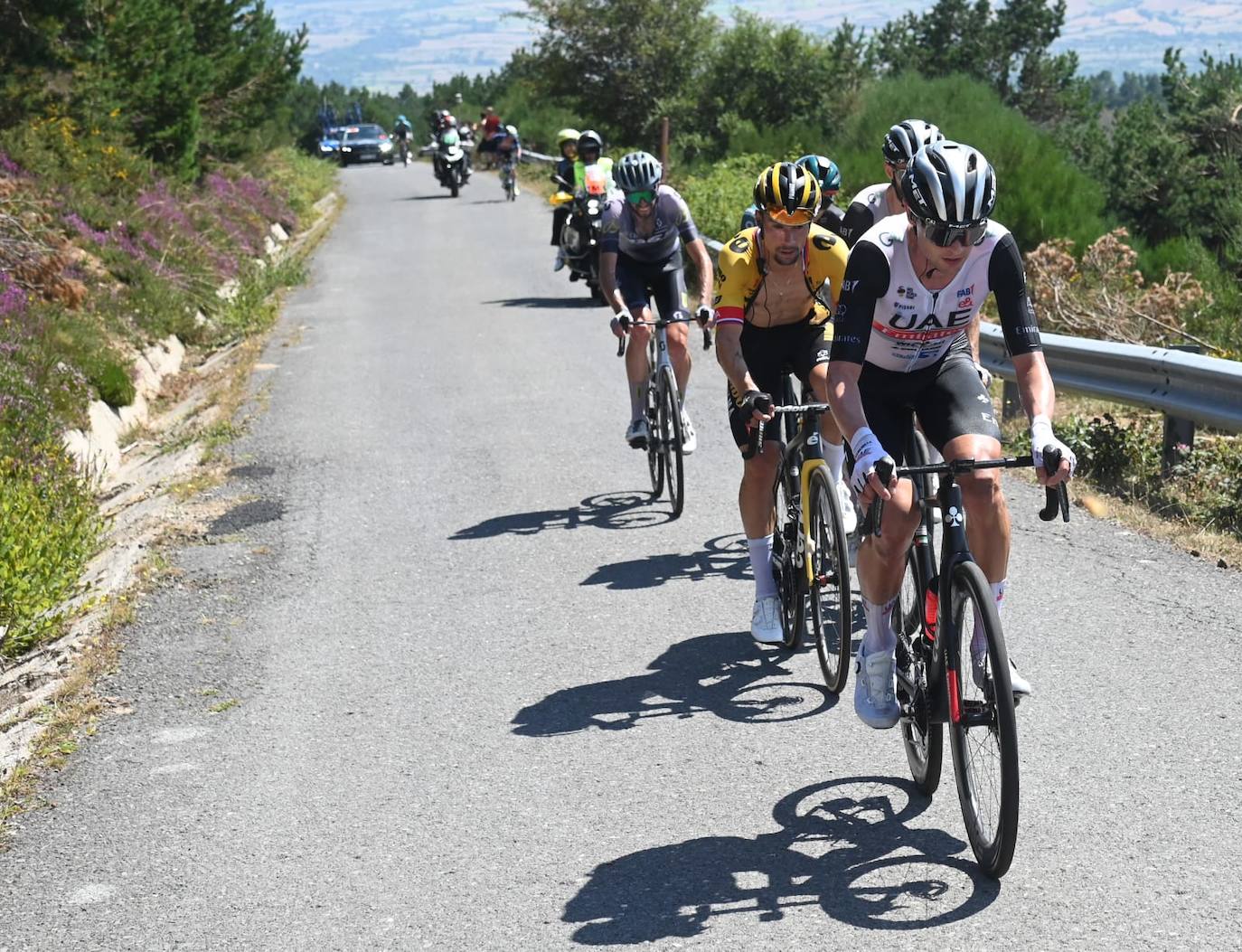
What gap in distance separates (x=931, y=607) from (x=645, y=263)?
17.9 feet

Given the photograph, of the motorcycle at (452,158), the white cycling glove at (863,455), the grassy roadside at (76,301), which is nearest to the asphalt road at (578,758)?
the grassy roadside at (76,301)

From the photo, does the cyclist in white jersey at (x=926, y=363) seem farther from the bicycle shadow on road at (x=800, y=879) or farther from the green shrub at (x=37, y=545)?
the green shrub at (x=37, y=545)

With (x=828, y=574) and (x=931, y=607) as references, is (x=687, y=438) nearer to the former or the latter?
(x=828, y=574)

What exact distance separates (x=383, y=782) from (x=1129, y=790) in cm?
264

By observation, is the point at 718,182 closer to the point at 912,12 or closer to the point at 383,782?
the point at 383,782

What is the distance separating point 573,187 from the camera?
19641 mm

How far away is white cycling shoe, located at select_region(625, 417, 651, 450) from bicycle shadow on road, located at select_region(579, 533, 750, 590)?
1.37 metres

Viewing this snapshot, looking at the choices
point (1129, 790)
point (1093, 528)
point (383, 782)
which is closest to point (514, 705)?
point (383, 782)

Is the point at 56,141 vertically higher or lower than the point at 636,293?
higher

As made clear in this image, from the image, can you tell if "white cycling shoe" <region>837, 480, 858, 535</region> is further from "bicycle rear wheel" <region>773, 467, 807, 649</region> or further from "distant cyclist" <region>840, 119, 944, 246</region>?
"distant cyclist" <region>840, 119, 944, 246</region>

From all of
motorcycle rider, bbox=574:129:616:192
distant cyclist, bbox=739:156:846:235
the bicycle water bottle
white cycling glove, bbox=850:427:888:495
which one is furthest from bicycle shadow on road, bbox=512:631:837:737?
motorcycle rider, bbox=574:129:616:192

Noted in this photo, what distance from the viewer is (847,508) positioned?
267 inches

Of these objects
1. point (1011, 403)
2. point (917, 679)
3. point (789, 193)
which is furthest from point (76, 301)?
point (917, 679)

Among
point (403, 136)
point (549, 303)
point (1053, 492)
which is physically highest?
point (403, 136)
